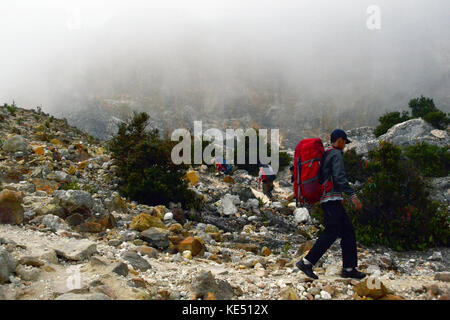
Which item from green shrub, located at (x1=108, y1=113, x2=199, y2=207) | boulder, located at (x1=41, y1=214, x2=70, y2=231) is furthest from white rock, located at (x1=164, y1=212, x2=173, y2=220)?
boulder, located at (x1=41, y1=214, x2=70, y2=231)

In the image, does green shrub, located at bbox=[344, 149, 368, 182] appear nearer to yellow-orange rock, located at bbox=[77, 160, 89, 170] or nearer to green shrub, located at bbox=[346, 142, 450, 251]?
green shrub, located at bbox=[346, 142, 450, 251]

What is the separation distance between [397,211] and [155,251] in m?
4.36

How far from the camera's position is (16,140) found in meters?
9.03

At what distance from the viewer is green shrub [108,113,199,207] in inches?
303

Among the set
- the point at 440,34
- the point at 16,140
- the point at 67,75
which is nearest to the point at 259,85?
the point at 67,75

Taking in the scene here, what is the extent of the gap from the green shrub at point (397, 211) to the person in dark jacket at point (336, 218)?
95.8 inches

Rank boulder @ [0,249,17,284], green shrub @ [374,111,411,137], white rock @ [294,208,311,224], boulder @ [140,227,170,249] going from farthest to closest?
green shrub @ [374,111,411,137]
white rock @ [294,208,311,224]
boulder @ [140,227,170,249]
boulder @ [0,249,17,284]

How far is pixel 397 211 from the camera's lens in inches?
235

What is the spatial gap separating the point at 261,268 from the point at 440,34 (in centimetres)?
10901

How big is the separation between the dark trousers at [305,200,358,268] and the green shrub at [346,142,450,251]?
243cm

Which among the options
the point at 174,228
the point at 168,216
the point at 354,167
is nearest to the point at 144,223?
the point at 174,228

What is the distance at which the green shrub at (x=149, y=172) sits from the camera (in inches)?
303
